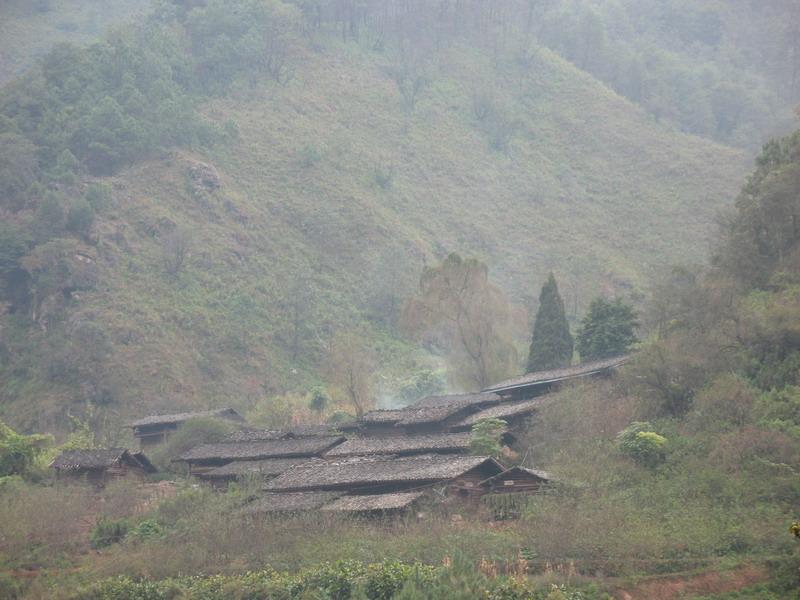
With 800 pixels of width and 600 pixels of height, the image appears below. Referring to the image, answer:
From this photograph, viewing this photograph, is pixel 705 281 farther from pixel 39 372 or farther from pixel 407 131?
pixel 407 131

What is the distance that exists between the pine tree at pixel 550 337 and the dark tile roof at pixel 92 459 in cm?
2363

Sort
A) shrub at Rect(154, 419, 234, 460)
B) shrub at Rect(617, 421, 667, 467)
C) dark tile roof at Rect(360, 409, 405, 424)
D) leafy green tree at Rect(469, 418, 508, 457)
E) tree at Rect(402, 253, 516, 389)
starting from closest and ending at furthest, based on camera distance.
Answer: shrub at Rect(617, 421, 667, 467), leafy green tree at Rect(469, 418, 508, 457), dark tile roof at Rect(360, 409, 405, 424), shrub at Rect(154, 419, 234, 460), tree at Rect(402, 253, 516, 389)

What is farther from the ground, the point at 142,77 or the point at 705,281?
the point at 142,77

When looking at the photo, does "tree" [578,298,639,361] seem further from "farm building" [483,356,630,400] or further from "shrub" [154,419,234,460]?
"shrub" [154,419,234,460]

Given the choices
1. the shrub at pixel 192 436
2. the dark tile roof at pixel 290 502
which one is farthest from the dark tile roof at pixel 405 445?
the shrub at pixel 192 436

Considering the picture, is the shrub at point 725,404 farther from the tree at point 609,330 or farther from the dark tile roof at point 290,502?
the dark tile roof at point 290,502

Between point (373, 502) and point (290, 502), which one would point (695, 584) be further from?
point (290, 502)

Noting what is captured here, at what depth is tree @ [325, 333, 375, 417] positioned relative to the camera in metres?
60.1

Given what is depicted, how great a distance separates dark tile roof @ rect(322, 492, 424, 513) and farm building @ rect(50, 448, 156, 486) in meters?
14.7

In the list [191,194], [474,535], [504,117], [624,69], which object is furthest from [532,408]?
[624,69]

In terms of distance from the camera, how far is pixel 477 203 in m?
93.6

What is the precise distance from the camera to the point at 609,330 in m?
50.0

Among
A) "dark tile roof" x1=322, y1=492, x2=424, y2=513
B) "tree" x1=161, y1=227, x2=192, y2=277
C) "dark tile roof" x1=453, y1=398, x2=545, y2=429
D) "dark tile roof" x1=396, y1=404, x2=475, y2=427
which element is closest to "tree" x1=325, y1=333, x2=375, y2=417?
"dark tile roof" x1=396, y1=404, x2=475, y2=427

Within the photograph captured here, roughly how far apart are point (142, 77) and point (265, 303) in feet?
93.3
